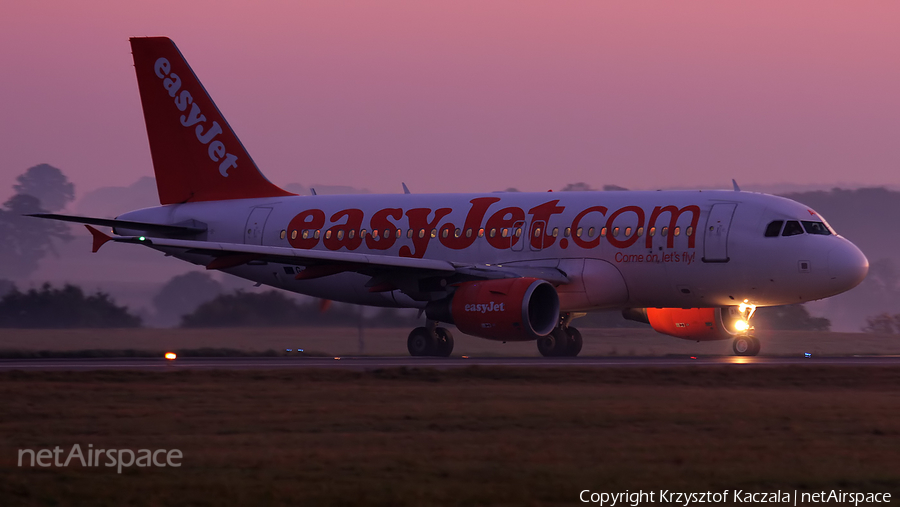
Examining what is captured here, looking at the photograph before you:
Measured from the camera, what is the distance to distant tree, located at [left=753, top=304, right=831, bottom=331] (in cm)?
4906

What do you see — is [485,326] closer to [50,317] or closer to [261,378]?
[261,378]

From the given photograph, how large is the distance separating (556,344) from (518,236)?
3080 millimetres

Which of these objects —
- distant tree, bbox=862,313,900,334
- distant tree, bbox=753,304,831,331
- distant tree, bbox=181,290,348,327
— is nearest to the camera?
distant tree, bbox=181,290,348,327

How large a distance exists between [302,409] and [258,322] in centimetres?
1951

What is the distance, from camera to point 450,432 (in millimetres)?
13859

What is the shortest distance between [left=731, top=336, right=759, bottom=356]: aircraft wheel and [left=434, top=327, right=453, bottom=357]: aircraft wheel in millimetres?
6974

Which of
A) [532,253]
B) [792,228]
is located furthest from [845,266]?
[532,253]

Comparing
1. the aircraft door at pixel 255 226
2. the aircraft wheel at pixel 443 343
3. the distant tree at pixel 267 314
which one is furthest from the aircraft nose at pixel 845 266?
the aircraft door at pixel 255 226

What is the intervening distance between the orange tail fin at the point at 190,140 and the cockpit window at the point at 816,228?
51.9 feet

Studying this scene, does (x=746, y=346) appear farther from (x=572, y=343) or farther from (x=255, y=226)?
(x=255, y=226)

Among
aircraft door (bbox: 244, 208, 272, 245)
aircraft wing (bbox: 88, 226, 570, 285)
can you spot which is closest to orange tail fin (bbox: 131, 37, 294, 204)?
aircraft door (bbox: 244, 208, 272, 245)

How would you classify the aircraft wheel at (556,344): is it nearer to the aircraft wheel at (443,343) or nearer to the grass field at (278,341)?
the grass field at (278,341)

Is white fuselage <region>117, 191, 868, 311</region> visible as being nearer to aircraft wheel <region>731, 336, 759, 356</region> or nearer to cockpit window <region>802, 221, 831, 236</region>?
cockpit window <region>802, 221, 831, 236</region>
